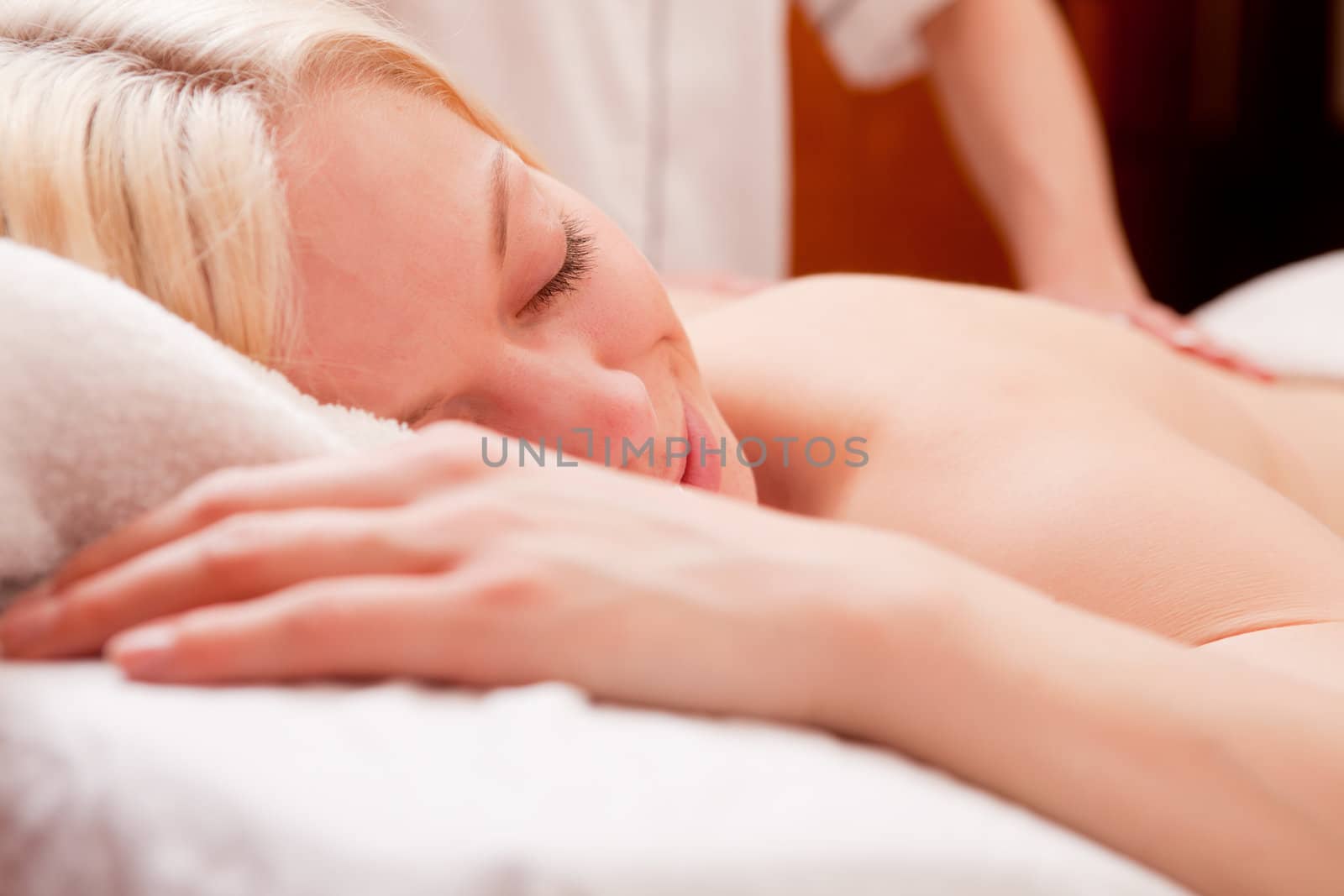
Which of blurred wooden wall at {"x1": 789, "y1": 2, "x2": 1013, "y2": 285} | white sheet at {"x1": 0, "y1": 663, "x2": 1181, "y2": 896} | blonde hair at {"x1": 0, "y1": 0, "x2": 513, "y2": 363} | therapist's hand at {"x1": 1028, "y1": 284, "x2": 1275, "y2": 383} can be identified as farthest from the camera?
blurred wooden wall at {"x1": 789, "y1": 2, "x2": 1013, "y2": 285}

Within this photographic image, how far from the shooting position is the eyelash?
0.65m

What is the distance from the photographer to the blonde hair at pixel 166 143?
1.80 feet

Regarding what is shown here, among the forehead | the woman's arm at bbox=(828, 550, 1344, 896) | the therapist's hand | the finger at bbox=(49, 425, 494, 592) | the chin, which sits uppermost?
the forehead

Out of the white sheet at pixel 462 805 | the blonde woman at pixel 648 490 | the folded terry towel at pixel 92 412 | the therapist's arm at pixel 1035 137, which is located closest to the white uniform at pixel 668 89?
the therapist's arm at pixel 1035 137

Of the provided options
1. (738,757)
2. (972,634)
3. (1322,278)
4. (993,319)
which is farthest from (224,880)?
(1322,278)

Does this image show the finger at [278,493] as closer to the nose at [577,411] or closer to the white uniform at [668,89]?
the nose at [577,411]

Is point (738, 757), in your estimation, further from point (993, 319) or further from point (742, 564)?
point (993, 319)

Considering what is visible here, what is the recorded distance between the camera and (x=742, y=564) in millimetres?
417

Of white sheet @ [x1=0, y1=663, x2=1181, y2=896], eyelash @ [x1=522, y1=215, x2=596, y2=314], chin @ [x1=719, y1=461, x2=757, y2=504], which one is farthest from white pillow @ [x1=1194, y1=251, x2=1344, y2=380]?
white sheet @ [x1=0, y1=663, x2=1181, y2=896]

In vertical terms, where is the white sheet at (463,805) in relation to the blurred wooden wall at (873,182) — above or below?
above

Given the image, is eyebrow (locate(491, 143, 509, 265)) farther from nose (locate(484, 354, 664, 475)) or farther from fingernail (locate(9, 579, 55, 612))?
fingernail (locate(9, 579, 55, 612))

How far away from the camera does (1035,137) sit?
151 cm

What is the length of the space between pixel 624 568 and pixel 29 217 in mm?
341

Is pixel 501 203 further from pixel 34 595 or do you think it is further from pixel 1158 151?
pixel 1158 151
